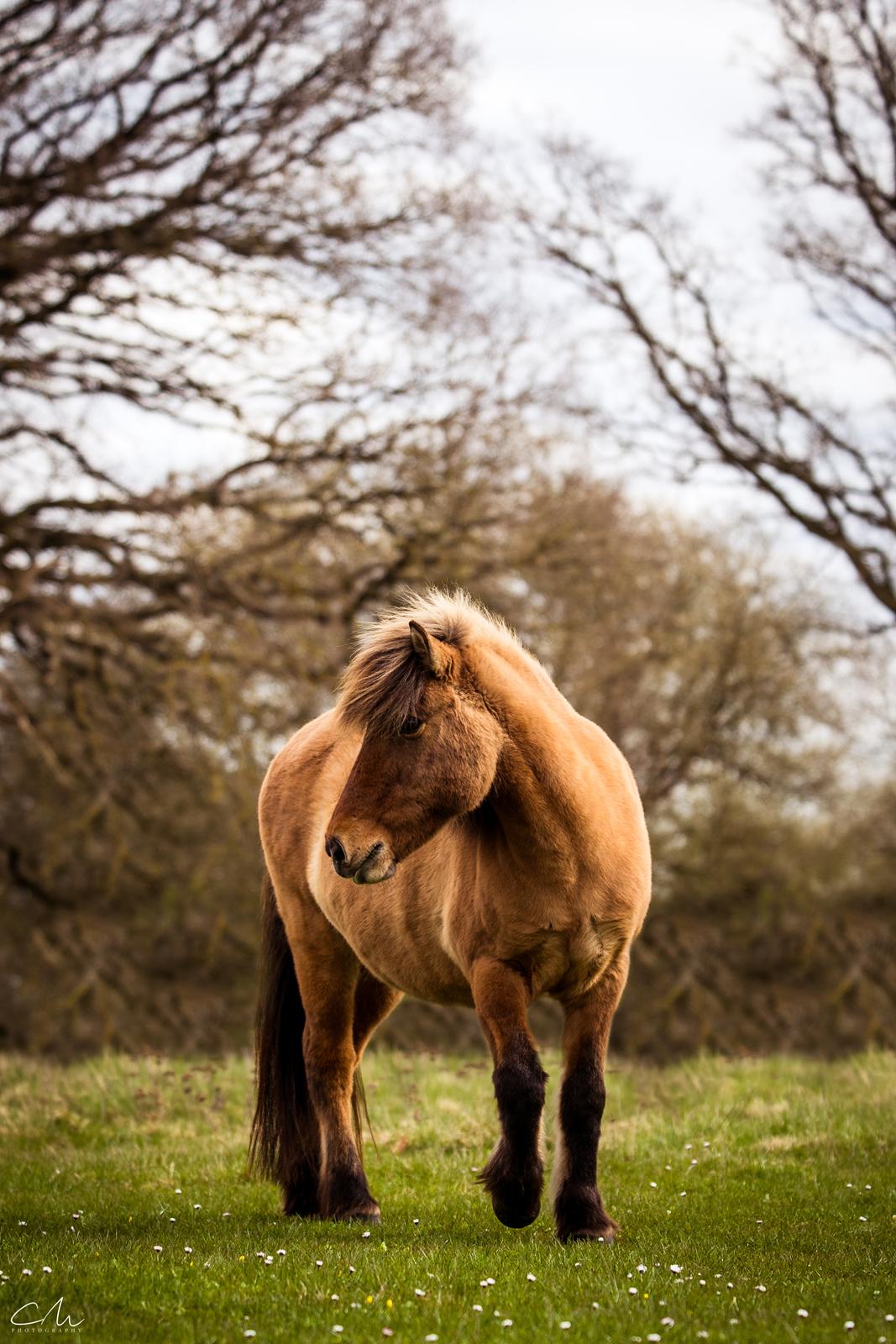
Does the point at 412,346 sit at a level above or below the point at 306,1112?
above

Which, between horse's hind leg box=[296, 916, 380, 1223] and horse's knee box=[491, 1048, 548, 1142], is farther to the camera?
horse's hind leg box=[296, 916, 380, 1223]

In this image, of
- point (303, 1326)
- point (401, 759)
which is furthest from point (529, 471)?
point (303, 1326)

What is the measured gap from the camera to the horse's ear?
→ 4875 millimetres

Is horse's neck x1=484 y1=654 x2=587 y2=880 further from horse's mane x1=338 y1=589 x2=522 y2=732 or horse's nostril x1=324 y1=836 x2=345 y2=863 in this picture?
horse's nostril x1=324 y1=836 x2=345 y2=863

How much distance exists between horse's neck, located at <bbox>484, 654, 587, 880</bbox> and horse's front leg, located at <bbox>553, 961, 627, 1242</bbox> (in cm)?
62

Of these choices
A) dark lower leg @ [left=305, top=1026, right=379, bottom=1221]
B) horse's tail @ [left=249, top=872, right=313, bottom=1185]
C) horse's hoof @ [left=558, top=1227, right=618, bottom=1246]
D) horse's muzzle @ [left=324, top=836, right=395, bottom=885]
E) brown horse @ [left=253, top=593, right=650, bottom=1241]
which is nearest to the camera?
horse's muzzle @ [left=324, top=836, right=395, bottom=885]

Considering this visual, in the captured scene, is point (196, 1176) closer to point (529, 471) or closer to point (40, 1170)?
point (40, 1170)

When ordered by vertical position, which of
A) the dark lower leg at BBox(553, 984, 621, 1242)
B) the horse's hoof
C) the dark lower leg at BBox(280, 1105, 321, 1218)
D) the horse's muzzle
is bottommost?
the dark lower leg at BBox(280, 1105, 321, 1218)

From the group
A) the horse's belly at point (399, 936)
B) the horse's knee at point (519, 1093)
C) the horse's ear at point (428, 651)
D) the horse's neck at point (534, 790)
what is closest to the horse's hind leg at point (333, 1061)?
the horse's belly at point (399, 936)

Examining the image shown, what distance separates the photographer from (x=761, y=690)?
779 inches

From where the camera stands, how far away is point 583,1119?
5102 mm

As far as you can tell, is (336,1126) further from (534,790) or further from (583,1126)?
(534,790)

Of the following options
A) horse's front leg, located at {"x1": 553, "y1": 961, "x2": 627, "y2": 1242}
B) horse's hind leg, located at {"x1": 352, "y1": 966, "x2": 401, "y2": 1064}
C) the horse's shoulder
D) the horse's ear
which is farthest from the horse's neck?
horse's hind leg, located at {"x1": 352, "y1": 966, "x2": 401, "y2": 1064}

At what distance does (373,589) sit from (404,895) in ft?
31.2
